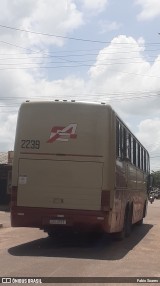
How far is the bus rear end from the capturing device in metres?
12.9

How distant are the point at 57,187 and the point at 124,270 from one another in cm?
360

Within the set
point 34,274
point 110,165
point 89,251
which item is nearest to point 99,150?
point 110,165

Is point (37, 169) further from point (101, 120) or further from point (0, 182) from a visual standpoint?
point (0, 182)

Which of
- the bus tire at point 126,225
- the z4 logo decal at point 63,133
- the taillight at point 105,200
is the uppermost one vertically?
the z4 logo decal at point 63,133

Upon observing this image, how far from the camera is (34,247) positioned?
1359 centimetres

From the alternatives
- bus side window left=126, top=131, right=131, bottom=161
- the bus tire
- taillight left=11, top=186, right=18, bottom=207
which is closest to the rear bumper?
taillight left=11, top=186, right=18, bottom=207

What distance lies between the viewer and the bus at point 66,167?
12914mm

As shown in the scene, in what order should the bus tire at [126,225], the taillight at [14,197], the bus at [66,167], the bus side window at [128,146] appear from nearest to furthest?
the bus at [66,167]
the taillight at [14,197]
the bus tire at [126,225]
the bus side window at [128,146]

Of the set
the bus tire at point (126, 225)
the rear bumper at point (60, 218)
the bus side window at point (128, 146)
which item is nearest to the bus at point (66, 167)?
the rear bumper at point (60, 218)

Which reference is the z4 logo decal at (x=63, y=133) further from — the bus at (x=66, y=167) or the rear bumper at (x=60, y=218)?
the rear bumper at (x=60, y=218)

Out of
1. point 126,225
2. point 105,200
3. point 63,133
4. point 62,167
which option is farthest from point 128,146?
point 105,200

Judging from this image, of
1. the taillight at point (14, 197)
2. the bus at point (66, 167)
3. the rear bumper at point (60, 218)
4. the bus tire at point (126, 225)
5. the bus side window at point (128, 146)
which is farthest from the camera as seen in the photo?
the bus side window at point (128, 146)

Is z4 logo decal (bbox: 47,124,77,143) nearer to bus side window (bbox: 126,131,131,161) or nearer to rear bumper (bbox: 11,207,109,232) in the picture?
rear bumper (bbox: 11,207,109,232)

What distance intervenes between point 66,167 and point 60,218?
127cm
